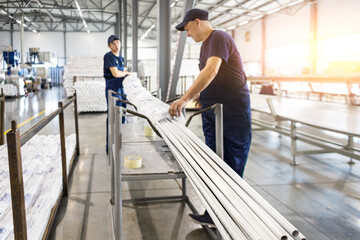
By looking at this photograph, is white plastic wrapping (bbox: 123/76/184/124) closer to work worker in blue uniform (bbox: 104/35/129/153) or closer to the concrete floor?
work worker in blue uniform (bbox: 104/35/129/153)

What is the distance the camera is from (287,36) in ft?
54.8

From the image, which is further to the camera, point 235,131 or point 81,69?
point 81,69

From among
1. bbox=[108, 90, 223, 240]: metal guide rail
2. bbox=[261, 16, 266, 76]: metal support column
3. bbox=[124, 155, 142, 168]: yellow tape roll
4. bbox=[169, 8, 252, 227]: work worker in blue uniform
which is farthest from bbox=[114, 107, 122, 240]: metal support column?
bbox=[261, 16, 266, 76]: metal support column

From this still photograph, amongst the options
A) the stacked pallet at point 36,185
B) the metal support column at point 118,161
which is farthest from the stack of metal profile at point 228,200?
the stacked pallet at point 36,185

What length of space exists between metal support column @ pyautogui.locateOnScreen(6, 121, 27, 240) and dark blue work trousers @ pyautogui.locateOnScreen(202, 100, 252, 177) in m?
1.46

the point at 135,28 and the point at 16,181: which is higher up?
the point at 135,28

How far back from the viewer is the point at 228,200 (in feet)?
3.56

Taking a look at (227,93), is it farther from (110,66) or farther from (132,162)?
(110,66)

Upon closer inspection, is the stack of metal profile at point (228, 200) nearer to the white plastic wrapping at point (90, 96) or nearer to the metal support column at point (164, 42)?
Result: the metal support column at point (164, 42)

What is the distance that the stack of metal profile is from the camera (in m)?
0.89

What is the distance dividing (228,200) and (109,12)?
890 inches

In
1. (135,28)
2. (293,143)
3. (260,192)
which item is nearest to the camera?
(260,192)

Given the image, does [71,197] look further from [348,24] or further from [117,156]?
[348,24]

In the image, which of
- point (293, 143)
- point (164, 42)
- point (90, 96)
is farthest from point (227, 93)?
point (90, 96)
